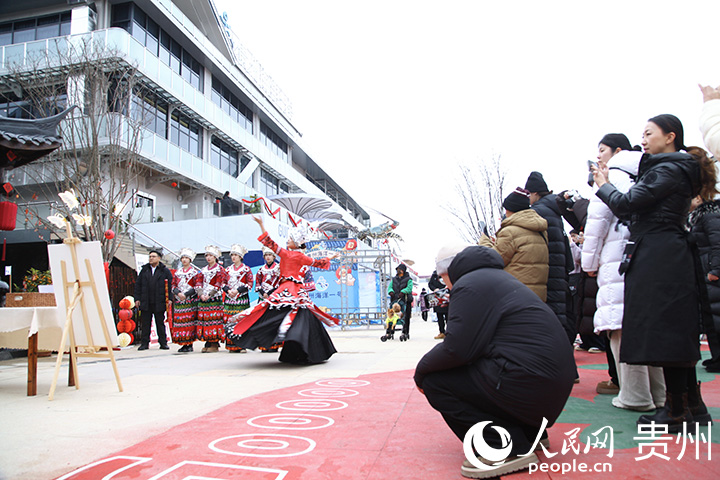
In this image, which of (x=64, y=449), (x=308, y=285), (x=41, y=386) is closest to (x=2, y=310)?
(x=41, y=386)

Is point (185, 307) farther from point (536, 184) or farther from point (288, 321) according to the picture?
point (536, 184)

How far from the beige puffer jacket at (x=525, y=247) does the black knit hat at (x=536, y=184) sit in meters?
0.89

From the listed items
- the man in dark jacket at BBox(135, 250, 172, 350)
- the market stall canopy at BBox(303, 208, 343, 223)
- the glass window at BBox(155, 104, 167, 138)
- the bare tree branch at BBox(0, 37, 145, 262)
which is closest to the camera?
the man in dark jacket at BBox(135, 250, 172, 350)

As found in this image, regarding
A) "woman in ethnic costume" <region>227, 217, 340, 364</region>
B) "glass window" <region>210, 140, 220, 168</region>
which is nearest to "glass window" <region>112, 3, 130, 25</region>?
"glass window" <region>210, 140, 220, 168</region>

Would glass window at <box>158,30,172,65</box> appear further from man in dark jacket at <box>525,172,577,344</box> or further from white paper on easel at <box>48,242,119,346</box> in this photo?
man in dark jacket at <box>525,172,577,344</box>

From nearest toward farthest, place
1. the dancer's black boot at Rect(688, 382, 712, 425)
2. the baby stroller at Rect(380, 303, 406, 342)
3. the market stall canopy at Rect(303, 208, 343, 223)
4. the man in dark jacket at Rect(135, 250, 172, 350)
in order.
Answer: the dancer's black boot at Rect(688, 382, 712, 425) < the man in dark jacket at Rect(135, 250, 172, 350) < the baby stroller at Rect(380, 303, 406, 342) < the market stall canopy at Rect(303, 208, 343, 223)

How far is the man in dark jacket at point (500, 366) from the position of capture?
2.27 meters

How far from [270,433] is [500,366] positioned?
5.14 feet

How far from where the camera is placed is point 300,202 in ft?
85.7

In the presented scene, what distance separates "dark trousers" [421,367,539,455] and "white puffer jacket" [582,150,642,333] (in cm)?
146

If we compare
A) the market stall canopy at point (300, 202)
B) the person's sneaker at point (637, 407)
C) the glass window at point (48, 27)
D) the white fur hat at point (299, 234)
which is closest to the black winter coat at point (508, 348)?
the person's sneaker at point (637, 407)

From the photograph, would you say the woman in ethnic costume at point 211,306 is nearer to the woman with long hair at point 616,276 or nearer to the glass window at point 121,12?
the woman with long hair at point 616,276

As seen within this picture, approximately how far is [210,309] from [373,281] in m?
7.86

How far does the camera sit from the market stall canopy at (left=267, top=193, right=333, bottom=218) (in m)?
25.8
